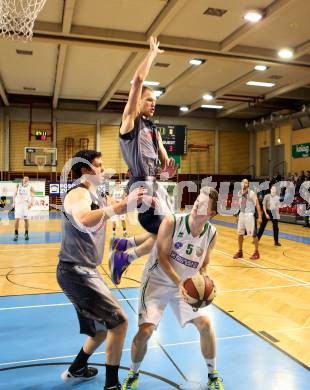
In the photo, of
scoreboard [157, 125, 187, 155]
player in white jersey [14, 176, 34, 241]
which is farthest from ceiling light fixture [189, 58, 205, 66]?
player in white jersey [14, 176, 34, 241]

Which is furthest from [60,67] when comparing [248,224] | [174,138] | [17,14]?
[248,224]

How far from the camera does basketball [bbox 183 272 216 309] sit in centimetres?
297

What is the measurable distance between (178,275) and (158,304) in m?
0.27

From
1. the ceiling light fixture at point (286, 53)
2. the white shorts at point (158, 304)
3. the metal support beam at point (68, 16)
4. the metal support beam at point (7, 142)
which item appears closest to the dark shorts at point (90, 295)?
the white shorts at point (158, 304)

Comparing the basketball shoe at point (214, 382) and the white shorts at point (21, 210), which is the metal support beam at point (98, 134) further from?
the basketball shoe at point (214, 382)

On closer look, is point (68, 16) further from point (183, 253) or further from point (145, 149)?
point (183, 253)

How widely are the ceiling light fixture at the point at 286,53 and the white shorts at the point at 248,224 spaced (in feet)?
21.7

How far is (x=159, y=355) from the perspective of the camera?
4.00 meters

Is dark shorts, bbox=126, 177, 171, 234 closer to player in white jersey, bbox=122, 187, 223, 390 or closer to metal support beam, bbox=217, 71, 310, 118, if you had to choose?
player in white jersey, bbox=122, 187, 223, 390

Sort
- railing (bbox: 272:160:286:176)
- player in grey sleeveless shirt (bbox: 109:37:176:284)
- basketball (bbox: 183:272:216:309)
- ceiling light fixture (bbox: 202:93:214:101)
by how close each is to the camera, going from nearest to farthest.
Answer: basketball (bbox: 183:272:216:309)
player in grey sleeveless shirt (bbox: 109:37:176:284)
ceiling light fixture (bbox: 202:93:214:101)
railing (bbox: 272:160:286:176)

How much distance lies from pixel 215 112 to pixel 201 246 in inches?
889

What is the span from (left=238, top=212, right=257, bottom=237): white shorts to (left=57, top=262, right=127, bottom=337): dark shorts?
21.2 feet

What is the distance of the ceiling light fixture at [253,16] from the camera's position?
10.2 meters

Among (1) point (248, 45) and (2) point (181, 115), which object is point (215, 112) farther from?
(1) point (248, 45)
